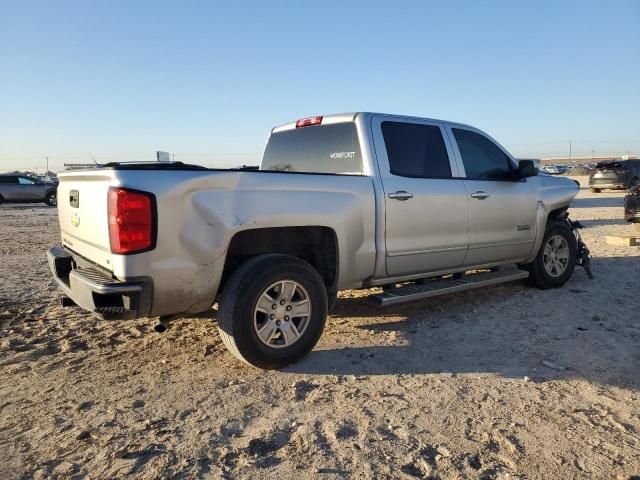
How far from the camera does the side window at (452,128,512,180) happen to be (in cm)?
531

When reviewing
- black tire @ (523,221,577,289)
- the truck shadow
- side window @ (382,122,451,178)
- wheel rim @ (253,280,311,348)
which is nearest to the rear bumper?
wheel rim @ (253,280,311,348)

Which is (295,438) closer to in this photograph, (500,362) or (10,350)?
(500,362)

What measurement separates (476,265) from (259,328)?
2799 mm

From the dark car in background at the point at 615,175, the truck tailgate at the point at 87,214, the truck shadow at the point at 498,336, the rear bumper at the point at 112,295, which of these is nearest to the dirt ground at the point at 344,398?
the truck shadow at the point at 498,336

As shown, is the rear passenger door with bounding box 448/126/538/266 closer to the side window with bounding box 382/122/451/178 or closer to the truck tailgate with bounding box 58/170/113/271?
the side window with bounding box 382/122/451/178

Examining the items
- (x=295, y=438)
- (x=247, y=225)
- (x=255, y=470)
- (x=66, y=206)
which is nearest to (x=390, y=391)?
(x=295, y=438)

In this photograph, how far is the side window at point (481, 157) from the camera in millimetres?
5312

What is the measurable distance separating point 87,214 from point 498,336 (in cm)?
359

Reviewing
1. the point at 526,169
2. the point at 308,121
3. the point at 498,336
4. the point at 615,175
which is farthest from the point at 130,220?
the point at 615,175

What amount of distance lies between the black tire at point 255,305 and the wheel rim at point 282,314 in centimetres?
3

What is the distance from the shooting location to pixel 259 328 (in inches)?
143

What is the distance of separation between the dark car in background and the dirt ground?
65.0 feet

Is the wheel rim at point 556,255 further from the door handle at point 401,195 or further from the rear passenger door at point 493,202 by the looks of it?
the door handle at point 401,195

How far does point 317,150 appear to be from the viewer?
4969mm
